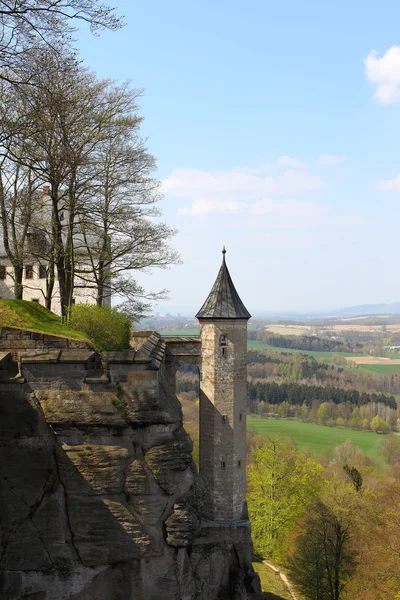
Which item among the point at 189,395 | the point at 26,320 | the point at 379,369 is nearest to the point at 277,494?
the point at 26,320

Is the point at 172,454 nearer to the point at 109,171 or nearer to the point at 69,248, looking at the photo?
the point at 69,248

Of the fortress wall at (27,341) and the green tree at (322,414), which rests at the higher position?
the fortress wall at (27,341)

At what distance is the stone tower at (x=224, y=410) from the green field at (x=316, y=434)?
4625 cm

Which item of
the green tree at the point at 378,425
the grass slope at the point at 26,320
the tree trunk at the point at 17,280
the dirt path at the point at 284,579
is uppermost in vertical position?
the tree trunk at the point at 17,280

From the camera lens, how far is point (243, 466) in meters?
23.9

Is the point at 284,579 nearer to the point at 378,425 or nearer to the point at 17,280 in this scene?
the point at 17,280

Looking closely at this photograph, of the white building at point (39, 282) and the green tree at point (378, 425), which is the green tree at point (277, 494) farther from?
the green tree at point (378, 425)

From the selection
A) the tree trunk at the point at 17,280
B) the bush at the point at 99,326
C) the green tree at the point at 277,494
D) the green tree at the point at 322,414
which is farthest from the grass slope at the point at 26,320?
the green tree at the point at 322,414

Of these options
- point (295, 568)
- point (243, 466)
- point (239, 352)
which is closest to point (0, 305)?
point (239, 352)

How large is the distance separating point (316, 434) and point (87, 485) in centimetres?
7179

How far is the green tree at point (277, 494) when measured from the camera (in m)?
34.3

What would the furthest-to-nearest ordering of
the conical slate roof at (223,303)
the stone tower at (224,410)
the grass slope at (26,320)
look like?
1. the conical slate roof at (223,303)
2. the stone tower at (224,410)
3. the grass slope at (26,320)

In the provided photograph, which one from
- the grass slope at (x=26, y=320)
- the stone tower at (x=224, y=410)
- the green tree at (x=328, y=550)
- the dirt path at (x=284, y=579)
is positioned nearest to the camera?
the grass slope at (x=26, y=320)

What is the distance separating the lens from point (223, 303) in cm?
2411
